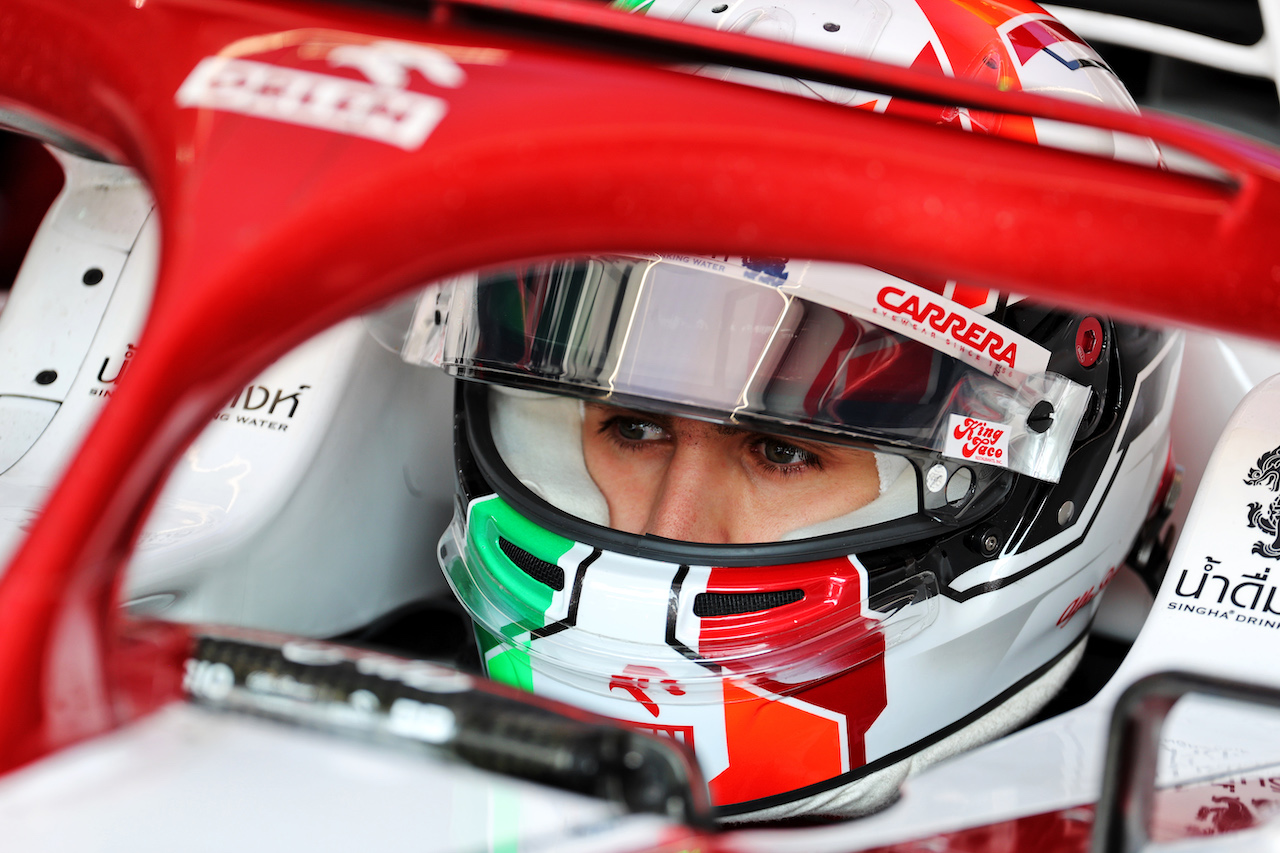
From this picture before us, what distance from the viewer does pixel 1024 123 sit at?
84 cm

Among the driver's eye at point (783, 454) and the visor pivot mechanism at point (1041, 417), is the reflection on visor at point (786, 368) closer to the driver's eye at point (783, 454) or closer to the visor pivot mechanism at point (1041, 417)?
the visor pivot mechanism at point (1041, 417)

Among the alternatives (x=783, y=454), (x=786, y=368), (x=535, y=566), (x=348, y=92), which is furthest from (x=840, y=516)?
(x=348, y=92)

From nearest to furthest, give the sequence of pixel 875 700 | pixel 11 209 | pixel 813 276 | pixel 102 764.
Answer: pixel 102 764, pixel 813 276, pixel 875 700, pixel 11 209

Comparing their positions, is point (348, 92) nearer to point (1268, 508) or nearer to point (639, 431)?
point (639, 431)

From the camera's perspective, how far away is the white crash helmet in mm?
858

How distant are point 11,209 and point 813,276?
1074 millimetres

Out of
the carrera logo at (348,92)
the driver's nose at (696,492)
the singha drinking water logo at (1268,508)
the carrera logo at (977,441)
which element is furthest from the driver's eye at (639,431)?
the carrera logo at (348,92)

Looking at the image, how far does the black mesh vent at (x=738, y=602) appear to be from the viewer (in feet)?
2.94

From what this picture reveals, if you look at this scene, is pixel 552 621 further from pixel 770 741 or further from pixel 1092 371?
pixel 1092 371

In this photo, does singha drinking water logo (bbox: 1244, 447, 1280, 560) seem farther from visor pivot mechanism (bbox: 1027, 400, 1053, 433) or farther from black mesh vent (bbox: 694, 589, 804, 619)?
black mesh vent (bbox: 694, 589, 804, 619)

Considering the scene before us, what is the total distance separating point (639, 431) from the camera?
111 cm

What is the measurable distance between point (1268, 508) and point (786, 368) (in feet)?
1.38

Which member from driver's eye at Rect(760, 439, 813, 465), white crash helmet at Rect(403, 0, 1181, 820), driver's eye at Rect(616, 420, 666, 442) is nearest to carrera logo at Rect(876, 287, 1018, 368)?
white crash helmet at Rect(403, 0, 1181, 820)

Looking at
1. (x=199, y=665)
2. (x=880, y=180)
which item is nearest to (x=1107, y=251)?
(x=880, y=180)
